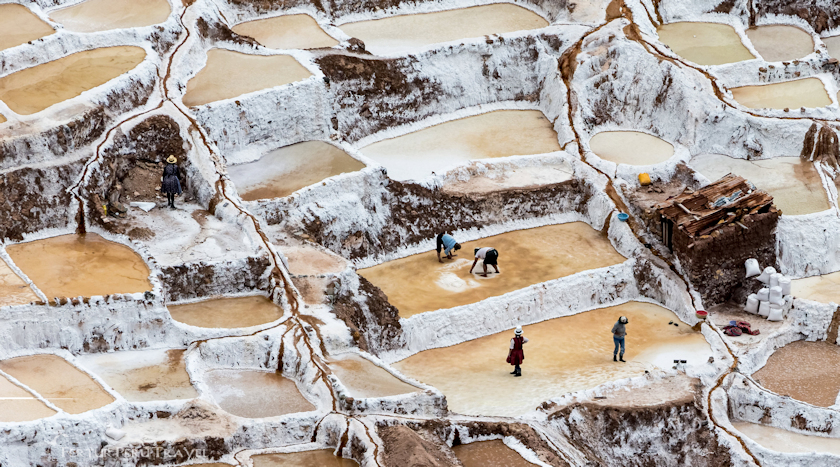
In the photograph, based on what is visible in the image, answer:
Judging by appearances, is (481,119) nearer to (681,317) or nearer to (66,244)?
(681,317)

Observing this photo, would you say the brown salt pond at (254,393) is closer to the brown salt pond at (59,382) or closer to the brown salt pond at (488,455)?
the brown salt pond at (59,382)

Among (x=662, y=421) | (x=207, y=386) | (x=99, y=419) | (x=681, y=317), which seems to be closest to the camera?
(x=99, y=419)

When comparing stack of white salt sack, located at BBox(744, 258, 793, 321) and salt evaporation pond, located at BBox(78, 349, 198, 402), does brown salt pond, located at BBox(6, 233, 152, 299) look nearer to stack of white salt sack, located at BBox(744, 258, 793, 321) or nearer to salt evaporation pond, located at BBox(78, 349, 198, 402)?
salt evaporation pond, located at BBox(78, 349, 198, 402)

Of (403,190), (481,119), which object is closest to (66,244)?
(403,190)

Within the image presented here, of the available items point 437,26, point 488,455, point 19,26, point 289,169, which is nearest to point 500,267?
point 289,169

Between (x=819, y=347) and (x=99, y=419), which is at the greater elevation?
(x=99, y=419)

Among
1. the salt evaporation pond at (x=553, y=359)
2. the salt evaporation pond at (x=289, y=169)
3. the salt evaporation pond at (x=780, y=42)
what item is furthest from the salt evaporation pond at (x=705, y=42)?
the salt evaporation pond at (x=289, y=169)

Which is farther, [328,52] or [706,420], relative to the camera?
[328,52]

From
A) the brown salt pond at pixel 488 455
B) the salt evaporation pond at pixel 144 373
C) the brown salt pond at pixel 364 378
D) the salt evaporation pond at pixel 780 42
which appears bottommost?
the brown salt pond at pixel 488 455
